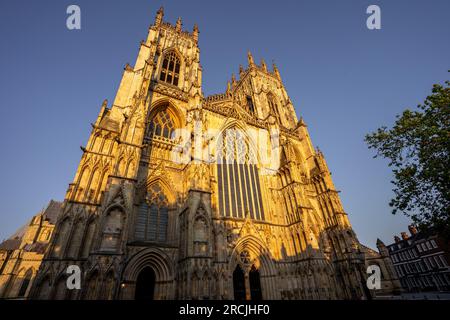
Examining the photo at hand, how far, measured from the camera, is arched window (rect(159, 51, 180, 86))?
22098 mm

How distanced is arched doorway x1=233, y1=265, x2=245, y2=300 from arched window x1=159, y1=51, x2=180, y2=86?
1877 cm

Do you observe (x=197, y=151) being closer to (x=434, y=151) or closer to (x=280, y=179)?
(x=280, y=179)

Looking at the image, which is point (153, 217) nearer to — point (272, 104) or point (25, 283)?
point (25, 283)

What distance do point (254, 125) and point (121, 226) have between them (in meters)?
16.9

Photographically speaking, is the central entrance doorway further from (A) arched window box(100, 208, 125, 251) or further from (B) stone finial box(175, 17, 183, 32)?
(B) stone finial box(175, 17, 183, 32)

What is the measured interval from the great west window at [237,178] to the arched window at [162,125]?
4.66 metres

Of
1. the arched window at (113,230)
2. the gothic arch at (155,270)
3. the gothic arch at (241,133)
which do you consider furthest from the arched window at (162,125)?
the gothic arch at (155,270)

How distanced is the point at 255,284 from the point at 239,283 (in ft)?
4.21

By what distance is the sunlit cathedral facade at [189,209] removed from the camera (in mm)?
10531

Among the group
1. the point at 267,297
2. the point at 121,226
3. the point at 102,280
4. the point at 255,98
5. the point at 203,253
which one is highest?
the point at 255,98

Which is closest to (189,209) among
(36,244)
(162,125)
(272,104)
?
(162,125)

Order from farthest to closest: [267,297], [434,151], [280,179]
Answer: [280,179] < [267,297] < [434,151]
